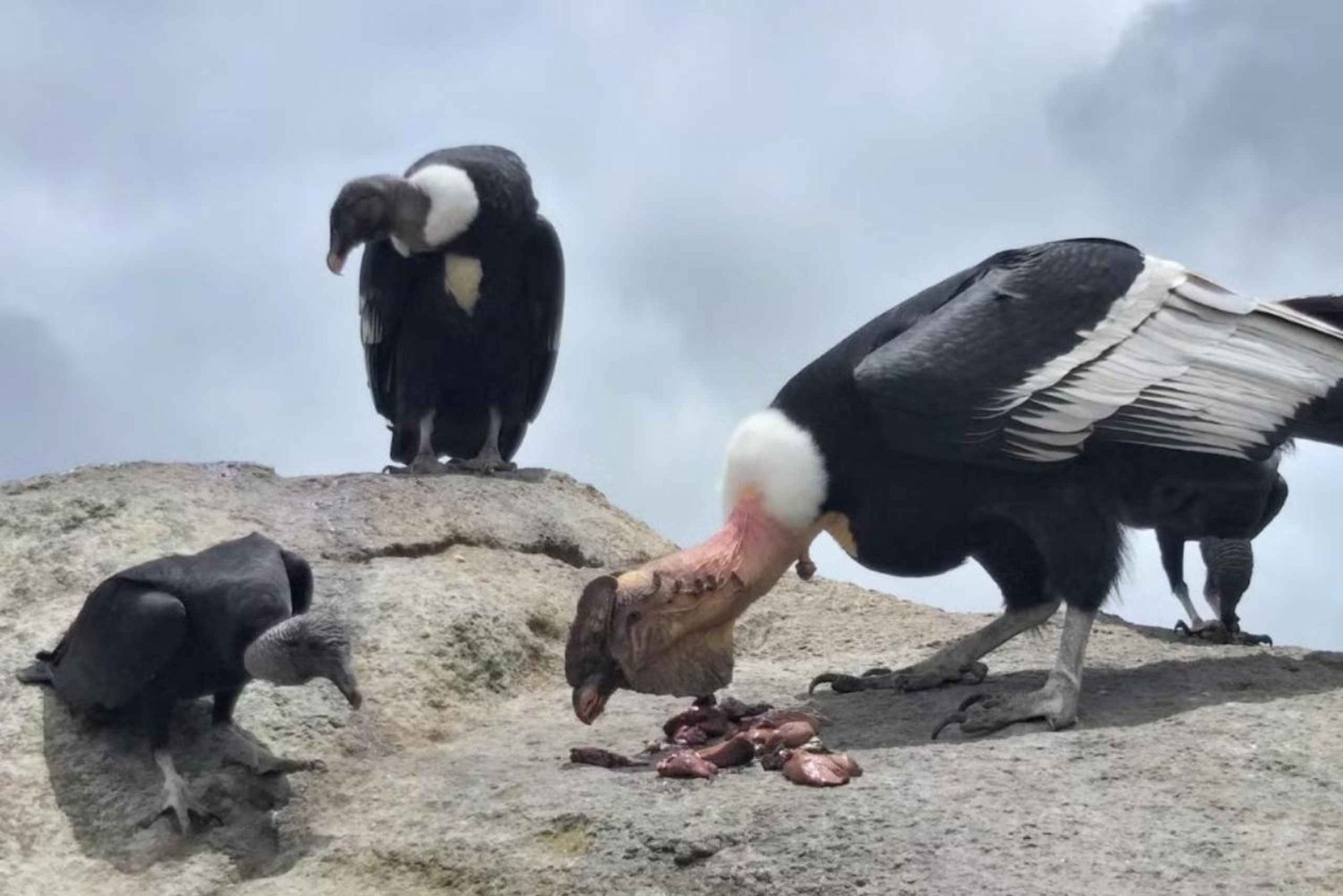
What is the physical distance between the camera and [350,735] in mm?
6484

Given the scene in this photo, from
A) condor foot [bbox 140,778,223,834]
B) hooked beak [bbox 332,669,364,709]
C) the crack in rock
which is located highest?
the crack in rock

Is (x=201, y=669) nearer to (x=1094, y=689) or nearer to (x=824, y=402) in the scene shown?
(x=824, y=402)

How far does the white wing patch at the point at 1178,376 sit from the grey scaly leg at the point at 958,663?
1.20 meters

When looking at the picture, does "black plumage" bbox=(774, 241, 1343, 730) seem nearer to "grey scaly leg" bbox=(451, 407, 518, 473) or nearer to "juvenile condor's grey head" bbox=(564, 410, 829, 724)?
"juvenile condor's grey head" bbox=(564, 410, 829, 724)

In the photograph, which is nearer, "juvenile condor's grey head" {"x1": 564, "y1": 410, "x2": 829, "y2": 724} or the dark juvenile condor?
the dark juvenile condor

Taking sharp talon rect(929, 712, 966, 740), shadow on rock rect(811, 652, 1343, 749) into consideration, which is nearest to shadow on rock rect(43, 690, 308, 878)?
shadow on rock rect(811, 652, 1343, 749)

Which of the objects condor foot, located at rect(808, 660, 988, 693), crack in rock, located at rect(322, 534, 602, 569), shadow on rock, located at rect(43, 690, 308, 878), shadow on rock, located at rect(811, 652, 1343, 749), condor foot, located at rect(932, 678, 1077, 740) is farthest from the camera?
crack in rock, located at rect(322, 534, 602, 569)

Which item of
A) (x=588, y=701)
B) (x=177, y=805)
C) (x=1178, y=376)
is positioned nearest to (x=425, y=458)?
(x=588, y=701)

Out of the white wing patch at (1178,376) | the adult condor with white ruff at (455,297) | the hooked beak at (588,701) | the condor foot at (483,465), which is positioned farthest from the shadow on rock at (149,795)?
the adult condor with white ruff at (455,297)

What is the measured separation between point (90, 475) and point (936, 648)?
12.9 ft

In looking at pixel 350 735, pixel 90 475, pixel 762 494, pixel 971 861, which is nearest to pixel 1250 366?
pixel 762 494

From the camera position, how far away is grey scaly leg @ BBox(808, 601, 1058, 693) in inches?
277

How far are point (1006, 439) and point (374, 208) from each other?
5.65 meters

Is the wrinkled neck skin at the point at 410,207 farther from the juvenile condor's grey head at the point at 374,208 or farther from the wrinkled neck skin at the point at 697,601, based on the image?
the wrinkled neck skin at the point at 697,601
